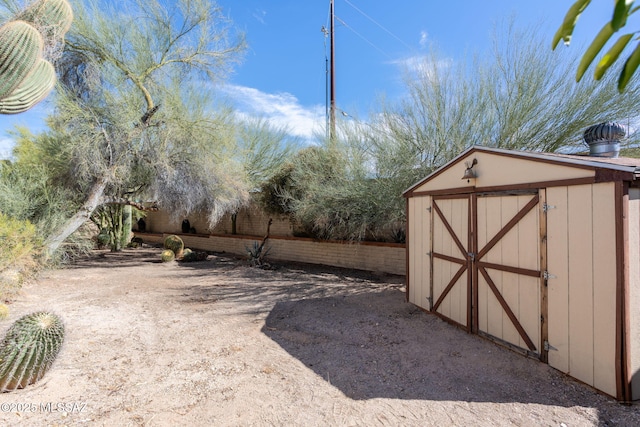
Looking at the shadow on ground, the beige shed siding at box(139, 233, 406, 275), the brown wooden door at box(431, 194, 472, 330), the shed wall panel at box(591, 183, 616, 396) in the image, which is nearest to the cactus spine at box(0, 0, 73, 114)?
the shadow on ground

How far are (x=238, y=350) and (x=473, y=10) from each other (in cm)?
835

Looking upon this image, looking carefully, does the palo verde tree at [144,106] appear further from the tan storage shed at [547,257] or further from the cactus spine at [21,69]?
the tan storage shed at [547,257]

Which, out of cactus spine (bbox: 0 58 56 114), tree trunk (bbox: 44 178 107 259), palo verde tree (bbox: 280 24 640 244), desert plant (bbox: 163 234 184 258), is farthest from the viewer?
desert plant (bbox: 163 234 184 258)

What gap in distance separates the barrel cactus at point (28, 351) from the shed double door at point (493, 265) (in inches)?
204

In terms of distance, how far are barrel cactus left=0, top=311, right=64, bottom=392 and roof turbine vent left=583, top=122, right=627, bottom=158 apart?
22.8 ft

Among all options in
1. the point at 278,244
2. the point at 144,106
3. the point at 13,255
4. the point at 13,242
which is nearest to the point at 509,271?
the point at 13,255

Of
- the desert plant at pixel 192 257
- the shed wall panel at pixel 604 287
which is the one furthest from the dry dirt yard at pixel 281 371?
the desert plant at pixel 192 257

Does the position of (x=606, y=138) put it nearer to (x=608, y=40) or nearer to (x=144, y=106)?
(x=608, y=40)

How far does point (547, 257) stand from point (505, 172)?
118 cm

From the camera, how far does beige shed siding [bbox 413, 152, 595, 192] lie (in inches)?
146

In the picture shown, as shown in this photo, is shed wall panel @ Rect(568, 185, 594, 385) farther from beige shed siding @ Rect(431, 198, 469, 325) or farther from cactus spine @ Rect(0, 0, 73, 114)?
cactus spine @ Rect(0, 0, 73, 114)

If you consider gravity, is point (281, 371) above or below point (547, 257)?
below

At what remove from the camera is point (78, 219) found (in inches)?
366

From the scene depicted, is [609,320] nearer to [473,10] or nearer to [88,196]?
[473,10]
